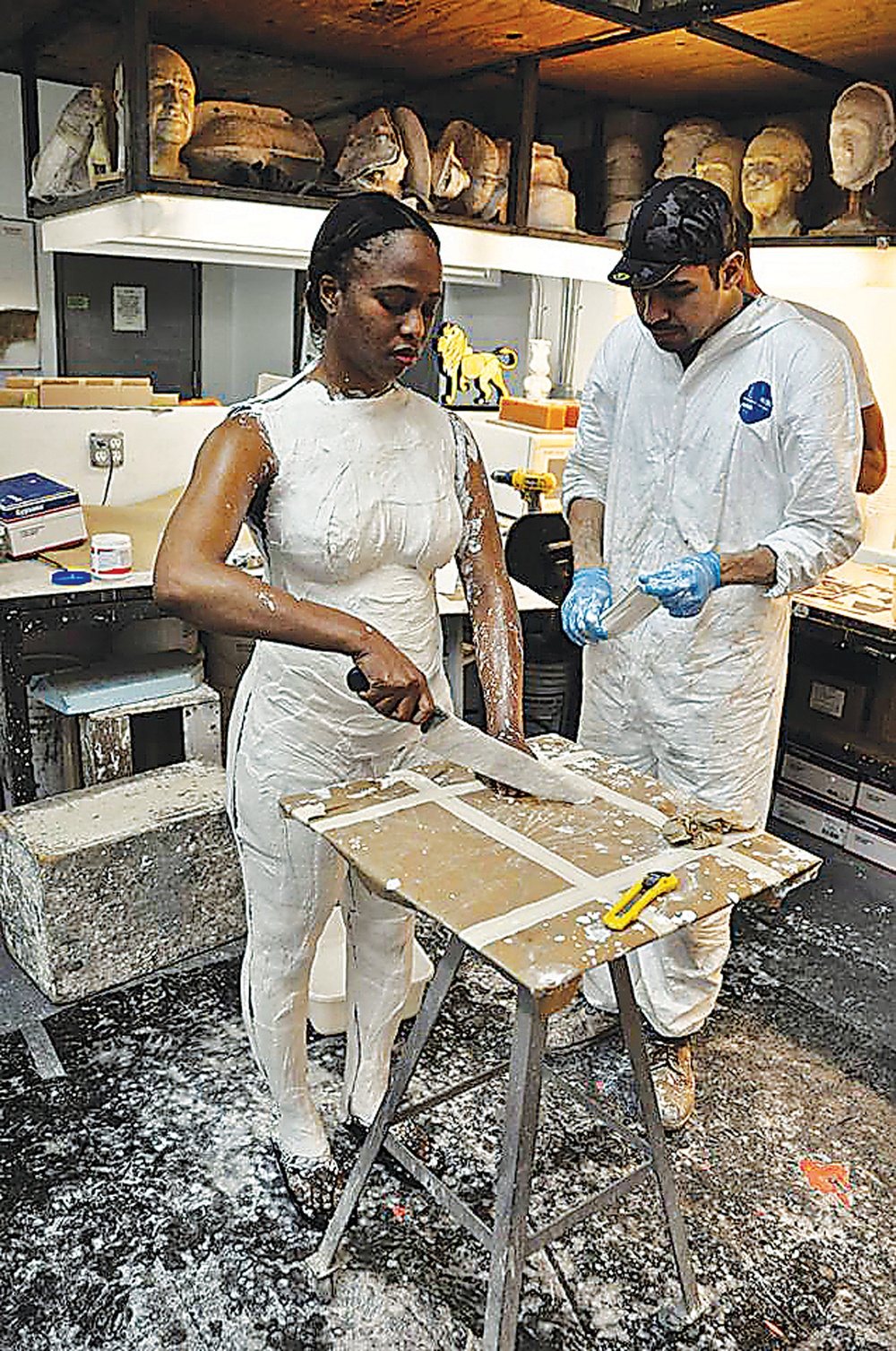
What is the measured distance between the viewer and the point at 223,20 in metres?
2.79

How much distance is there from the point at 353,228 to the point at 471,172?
1768 mm

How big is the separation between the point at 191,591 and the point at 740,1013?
172 centimetres

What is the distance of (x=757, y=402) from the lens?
1.91 m

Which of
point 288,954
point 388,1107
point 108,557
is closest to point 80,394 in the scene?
point 108,557

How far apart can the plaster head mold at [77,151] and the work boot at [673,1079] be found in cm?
239

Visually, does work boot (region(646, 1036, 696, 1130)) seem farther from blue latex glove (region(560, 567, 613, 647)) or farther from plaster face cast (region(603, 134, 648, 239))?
plaster face cast (region(603, 134, 648, 239))

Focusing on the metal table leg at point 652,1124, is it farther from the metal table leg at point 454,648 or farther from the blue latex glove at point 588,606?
the metal table leg at point 454,648

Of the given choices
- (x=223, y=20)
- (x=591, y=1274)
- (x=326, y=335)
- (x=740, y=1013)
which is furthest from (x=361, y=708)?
(x=223, y=20)

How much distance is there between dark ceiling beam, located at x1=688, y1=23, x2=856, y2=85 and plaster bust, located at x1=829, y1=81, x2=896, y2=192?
111mm

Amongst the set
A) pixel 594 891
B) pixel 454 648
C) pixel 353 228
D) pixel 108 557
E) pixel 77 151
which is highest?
pixel 77 151

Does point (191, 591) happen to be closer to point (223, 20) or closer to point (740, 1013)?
point (740, 1013)

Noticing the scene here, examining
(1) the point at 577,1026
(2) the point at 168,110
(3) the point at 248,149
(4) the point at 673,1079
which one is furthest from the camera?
(3) the point at 248,149

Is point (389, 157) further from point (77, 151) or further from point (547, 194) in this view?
point (77, 151)

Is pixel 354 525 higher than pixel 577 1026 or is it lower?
higher
